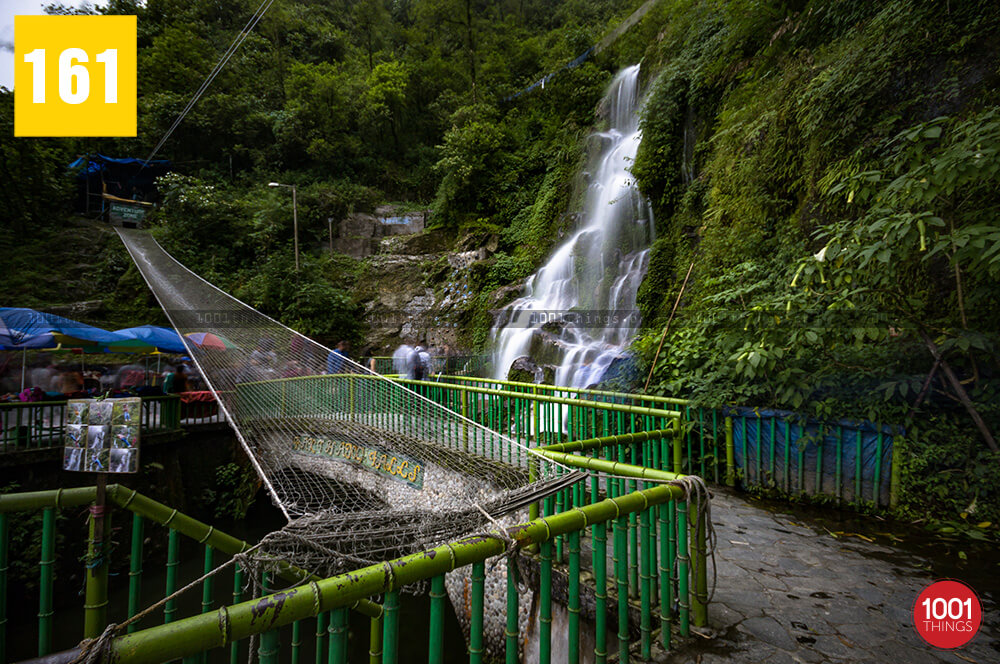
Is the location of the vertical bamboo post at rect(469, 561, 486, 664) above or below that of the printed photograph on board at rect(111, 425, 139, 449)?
below

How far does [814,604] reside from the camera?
2.13 m

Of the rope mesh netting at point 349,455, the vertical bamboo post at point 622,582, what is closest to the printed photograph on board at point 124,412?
the rope mesh netting at point 349,455

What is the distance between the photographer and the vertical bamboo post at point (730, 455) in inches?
152

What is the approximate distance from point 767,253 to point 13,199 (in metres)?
21.3

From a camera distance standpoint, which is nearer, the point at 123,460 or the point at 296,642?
the point at 296,642

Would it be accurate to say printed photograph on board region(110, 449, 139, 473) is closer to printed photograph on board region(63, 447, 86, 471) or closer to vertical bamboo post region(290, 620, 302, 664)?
printed photograph on board region(63, 447, 86, 471)

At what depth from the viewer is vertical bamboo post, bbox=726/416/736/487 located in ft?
12.7

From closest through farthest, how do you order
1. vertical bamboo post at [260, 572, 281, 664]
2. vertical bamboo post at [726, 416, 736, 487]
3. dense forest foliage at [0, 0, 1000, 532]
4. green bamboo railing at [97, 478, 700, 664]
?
green bamboo railing at [97, 478, 700, 664] < vertical bamboo post at [260, 572, 281, 664] < dense forest foliage at [0, 0, 1000, 532] < vertical bamboo post at [726, 416, 736, 487]

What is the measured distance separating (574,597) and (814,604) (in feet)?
4.86

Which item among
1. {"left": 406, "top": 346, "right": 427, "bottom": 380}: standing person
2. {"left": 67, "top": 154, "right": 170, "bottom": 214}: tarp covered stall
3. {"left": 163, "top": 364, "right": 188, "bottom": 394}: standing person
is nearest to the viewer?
{"left": 406, "top": 346, "right": 427, "bottom": 380}: standing person

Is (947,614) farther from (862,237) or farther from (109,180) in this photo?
(109,180)

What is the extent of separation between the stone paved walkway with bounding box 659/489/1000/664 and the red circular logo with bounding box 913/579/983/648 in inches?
1.3

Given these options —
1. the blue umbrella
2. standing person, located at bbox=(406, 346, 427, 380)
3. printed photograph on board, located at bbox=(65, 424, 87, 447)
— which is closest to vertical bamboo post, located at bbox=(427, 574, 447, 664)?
printed photograph on board, located at bbox=(65, 424, 87, 447)

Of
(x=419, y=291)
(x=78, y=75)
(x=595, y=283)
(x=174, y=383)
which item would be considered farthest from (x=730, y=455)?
(x=419, y=291)
